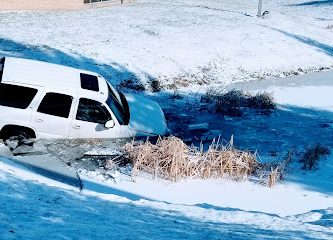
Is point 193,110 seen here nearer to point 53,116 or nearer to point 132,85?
point 132,85

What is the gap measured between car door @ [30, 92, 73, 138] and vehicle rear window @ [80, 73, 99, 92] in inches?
21.9

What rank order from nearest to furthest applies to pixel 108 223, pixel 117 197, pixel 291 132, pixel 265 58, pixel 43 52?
pixel 108 223
pixel 117 197
pixel 291 132
pixel 43 52
pixel 265 58

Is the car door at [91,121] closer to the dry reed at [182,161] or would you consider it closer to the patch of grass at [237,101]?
the dry reed at [182,161]

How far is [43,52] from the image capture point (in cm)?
2009

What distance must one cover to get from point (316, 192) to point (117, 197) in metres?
3.84

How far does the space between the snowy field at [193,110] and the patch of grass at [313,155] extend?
175 millimetres

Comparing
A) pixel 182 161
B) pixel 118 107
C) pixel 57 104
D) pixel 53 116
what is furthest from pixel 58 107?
pixel 182 161

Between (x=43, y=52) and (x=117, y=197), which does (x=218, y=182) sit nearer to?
(x=117, y=197)

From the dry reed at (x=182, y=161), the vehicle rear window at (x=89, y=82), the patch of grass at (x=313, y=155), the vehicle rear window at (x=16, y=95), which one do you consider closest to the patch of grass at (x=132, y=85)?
the vehicle rear window at (x=89, y=82)

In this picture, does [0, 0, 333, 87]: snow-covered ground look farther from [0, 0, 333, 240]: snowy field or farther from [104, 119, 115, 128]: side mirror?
[104, 119, 115, 128]: side mirror

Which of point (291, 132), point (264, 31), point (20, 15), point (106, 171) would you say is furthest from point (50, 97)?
point (264, 31)

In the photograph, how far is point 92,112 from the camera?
1175 centimetres

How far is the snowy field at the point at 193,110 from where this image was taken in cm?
827

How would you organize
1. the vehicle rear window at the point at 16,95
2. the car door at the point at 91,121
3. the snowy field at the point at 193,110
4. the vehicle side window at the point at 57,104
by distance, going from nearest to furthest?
the snowy field at the point at 193,110 < the vehicle rear window at the point at 16,95 < the vehicle side window at the point at 57,104 < the car door at the point at 91,121
